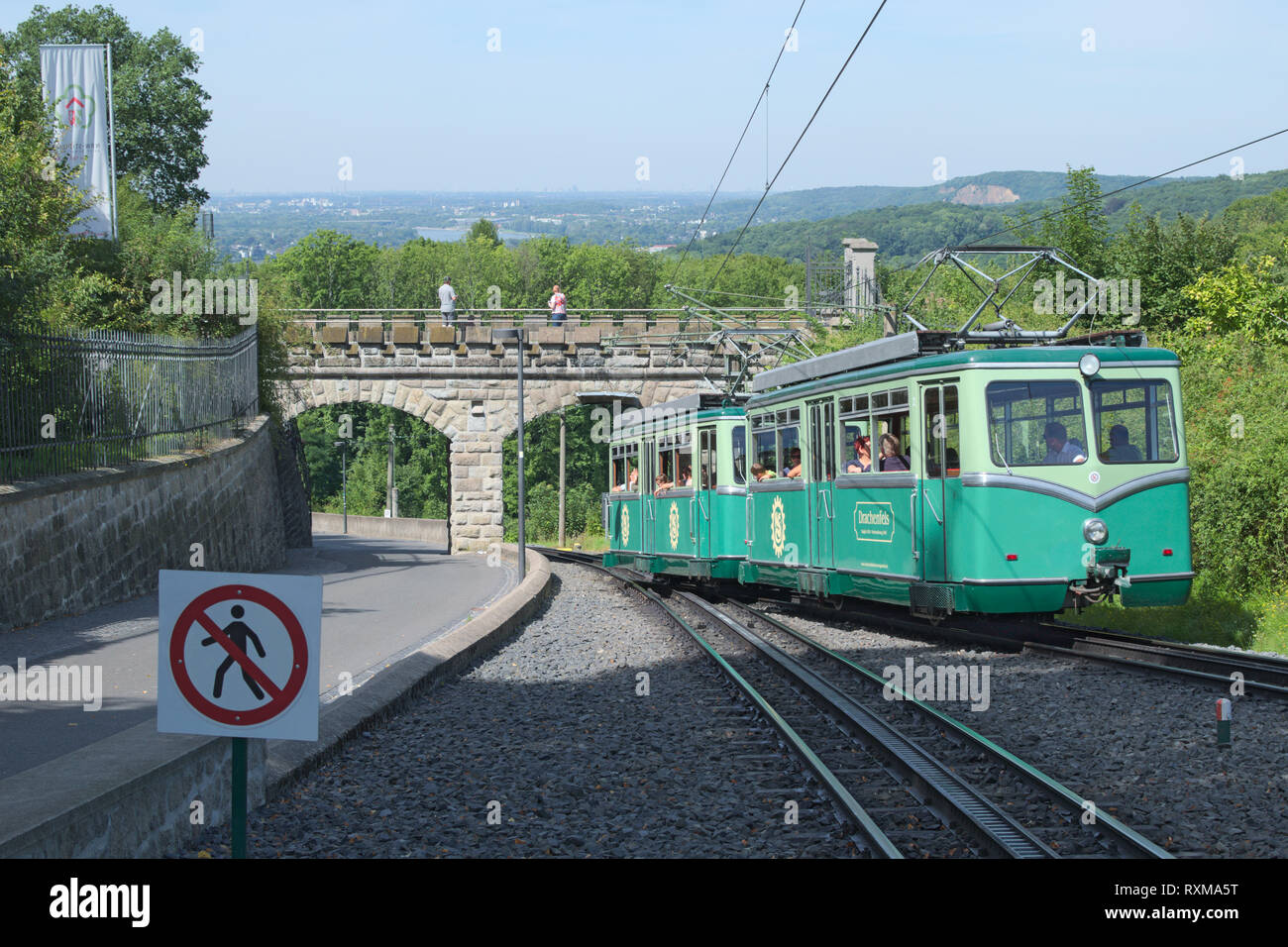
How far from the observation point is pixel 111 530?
15805mm

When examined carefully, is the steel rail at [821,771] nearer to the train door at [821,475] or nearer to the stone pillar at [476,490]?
the train door at [821,475]

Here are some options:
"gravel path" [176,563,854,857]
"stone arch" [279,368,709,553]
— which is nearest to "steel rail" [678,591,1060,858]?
"gravel path" [176,563,854,857]

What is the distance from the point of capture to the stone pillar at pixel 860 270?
47.0 m

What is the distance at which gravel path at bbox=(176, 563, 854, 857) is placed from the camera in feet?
22.1

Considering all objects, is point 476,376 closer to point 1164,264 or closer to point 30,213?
point 30,213

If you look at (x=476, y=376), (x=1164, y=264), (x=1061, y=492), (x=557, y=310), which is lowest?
(x=1061, y=492)

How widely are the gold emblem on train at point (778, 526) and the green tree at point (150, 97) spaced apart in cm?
4291

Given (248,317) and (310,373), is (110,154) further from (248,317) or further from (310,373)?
(310,373)

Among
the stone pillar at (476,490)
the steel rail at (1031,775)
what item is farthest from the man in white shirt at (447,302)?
the steel rail at (1031,775)

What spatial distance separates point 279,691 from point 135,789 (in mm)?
1202

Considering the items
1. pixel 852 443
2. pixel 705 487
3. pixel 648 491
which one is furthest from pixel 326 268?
pixel 852 443

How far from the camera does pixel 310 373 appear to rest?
3794cm

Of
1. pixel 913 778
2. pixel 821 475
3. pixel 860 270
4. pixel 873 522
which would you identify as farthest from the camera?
pixel 860 270

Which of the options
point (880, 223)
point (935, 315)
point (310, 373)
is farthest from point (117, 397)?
point (880, 223)
